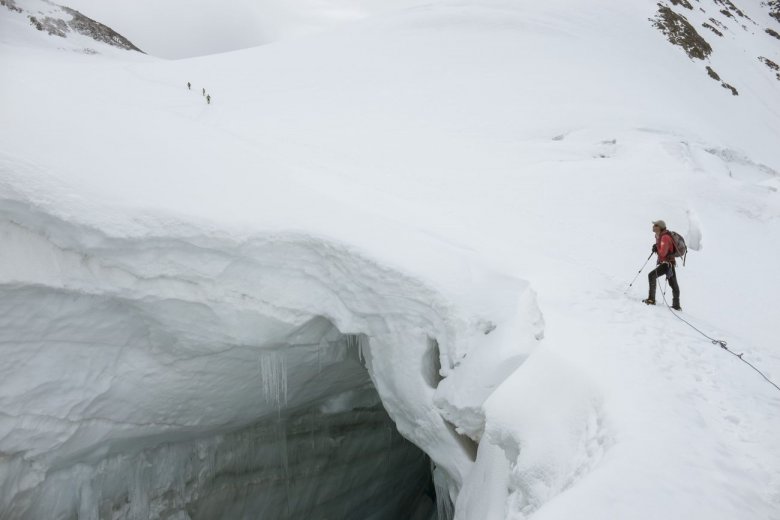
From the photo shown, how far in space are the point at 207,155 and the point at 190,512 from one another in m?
7.55

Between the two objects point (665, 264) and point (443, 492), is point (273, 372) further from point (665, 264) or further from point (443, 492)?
point (665, 264)

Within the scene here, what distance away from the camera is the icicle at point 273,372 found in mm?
9703

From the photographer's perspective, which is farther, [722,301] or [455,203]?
[455,203]

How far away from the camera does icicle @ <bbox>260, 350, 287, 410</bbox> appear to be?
9703 millimetres

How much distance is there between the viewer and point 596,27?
91.3 ft

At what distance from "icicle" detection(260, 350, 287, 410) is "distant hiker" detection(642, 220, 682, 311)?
6.66 metres

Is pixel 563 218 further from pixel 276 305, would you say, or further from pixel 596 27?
pixel 596 27

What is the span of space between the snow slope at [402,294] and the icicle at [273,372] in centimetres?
16

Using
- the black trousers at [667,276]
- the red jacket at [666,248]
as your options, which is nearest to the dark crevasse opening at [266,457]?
the black trousers at [667,276]

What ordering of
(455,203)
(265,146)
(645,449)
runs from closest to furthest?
1. (645,449)
2. (455,203)
3. (265,146)

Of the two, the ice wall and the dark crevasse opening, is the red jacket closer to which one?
the ice wall

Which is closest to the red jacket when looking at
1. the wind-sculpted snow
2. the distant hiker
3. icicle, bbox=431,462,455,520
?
the distant hiker

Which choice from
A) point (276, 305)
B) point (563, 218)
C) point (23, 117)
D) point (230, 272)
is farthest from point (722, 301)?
point (23, 117)

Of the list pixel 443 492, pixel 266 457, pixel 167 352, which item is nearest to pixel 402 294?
pixel 167 352
